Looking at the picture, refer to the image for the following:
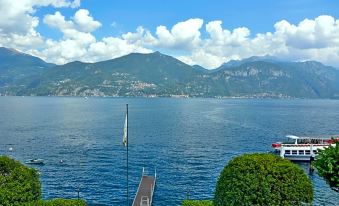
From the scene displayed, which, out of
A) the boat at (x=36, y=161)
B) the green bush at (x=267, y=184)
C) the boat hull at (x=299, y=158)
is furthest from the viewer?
the boat hull at (x=299, y=158)

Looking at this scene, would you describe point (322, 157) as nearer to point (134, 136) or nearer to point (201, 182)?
point (201, 182)

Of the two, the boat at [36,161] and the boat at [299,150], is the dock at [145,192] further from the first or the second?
the boat at [299,150]

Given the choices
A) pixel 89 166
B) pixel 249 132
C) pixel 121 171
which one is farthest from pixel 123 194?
pixel 249 132

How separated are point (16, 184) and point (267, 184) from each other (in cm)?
2732

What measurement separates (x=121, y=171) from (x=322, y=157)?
74.5 metres

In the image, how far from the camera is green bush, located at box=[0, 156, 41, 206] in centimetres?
3941

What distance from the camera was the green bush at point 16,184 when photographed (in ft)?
129

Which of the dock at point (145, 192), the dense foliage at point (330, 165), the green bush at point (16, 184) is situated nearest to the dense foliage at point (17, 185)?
the green bush at point (16, 184)

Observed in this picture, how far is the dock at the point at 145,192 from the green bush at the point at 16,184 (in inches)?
1218

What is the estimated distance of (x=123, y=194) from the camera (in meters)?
81.8

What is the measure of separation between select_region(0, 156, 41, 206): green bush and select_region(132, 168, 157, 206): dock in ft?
101

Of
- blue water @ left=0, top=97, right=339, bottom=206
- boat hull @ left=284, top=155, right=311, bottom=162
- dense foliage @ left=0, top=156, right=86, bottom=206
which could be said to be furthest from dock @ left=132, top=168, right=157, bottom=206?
boat hull @ left=284, top=155, right=311, bottom=162

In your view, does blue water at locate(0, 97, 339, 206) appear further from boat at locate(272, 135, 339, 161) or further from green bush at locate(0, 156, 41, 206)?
green bush at locate(0, 156, 41, 206)

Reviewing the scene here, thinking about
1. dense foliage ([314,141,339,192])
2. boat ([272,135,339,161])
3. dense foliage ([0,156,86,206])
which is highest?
dense foliage ([314,141,339,192])
